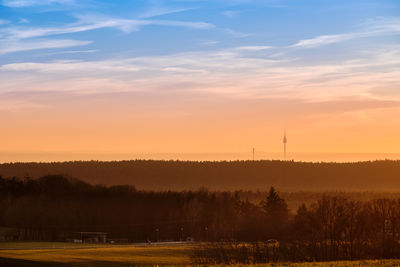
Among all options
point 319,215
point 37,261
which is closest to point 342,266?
point 37,261

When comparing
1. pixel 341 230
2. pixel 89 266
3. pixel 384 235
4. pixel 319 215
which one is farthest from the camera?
pixel 319 215

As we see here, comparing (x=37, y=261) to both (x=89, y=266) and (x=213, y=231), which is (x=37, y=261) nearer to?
(x=89, y=266)

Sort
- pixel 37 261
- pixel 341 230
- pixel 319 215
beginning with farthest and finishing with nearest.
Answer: pixel 319 215, pixel 341 230, pixel 37 261

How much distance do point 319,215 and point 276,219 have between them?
5018 cm

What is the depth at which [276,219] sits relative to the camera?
19475 cm

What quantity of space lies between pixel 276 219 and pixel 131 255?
79.2m

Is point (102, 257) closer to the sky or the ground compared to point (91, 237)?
closer to the sky

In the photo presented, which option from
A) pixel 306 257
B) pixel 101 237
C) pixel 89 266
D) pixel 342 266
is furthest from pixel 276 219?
pixel 342 266

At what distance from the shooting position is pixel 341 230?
132750 mm

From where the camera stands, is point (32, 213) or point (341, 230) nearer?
point (341, 230)

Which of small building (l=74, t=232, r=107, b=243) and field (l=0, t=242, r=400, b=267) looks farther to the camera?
small building (l=74, t=232, r=107, b=243)

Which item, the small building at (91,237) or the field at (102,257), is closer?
the field at (102,257)

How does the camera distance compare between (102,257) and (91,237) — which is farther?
(91,237)

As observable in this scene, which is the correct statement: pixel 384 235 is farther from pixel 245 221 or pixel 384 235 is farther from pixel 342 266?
pixel 245 221
